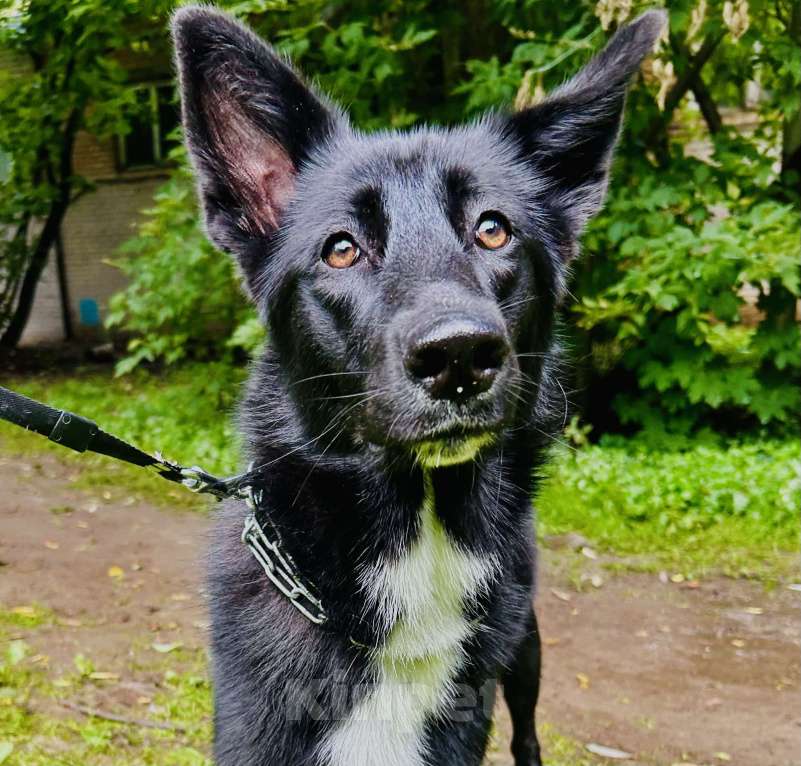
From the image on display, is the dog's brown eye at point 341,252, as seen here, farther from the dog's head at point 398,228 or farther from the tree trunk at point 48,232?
the tree trunk at point 48,232

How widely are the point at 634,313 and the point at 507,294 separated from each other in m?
3.59

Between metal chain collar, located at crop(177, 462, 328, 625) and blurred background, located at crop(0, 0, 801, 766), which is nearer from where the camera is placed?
metal chain collar, located at crop(177, 462, 328, 625)

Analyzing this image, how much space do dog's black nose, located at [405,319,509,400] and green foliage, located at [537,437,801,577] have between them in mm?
3230

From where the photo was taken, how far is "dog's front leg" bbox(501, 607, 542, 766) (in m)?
2.53

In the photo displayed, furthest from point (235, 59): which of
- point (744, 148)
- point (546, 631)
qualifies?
point (744, 148)

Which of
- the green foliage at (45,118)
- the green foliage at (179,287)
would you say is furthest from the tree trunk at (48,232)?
the green foliage at (179,287)

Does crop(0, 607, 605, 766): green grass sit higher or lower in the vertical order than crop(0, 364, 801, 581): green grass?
higher

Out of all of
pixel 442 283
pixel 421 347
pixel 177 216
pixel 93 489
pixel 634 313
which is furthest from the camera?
pixel 177 216

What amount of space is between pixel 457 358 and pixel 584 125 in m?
0.98

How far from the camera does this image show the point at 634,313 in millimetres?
5242

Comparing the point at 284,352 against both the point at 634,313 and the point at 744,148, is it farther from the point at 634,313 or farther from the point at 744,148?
the point at 744,148

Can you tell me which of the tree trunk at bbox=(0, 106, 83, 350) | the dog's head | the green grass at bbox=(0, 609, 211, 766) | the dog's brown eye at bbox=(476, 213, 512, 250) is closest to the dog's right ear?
the dog's head

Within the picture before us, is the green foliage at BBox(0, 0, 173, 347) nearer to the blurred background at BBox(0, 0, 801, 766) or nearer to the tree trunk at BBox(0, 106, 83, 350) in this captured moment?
the tree trunk at BBox(0, 106, 83, 350)

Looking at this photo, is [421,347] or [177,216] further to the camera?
[177,216]
